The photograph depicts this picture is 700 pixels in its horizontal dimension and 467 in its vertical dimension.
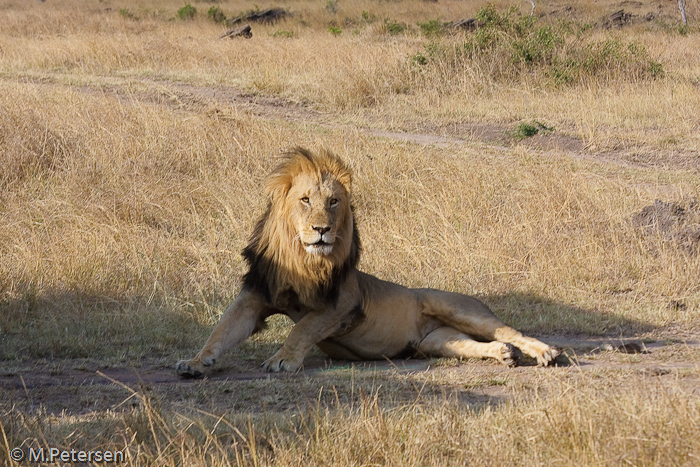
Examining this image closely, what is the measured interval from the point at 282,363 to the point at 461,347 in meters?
1.11

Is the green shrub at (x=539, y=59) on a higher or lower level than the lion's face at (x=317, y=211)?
lower

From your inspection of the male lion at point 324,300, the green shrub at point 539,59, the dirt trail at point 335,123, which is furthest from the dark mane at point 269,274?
the green shrub at point 539,59

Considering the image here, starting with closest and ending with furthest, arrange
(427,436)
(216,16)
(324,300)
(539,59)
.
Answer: (427,436) < (324,300) < (539,59) < (216,16)

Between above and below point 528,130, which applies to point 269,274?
above

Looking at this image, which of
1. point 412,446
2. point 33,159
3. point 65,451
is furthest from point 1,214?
point 412,446

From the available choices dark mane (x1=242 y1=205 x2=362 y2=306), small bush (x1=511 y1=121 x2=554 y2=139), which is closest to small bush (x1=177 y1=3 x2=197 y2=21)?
small bush (x1=511 y1=121 x2=554 y2=139)

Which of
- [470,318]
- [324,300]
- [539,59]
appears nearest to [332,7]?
[539,59]

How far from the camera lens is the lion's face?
473 centimetres

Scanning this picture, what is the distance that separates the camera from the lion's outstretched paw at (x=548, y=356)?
4859 mm

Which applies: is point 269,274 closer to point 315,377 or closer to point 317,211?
point 317,211

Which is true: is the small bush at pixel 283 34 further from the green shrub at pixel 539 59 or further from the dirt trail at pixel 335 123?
the green shrub at pixel 539 59

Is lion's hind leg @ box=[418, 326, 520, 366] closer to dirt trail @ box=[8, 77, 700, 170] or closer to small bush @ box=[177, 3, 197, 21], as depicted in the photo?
dirt trail @ box=[8, 77, 700, 170]

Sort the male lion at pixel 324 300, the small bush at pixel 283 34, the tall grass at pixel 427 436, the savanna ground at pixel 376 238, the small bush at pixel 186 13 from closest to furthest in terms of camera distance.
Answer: the tall grass at pixel 427 436 < the savanna ground at pixel 376 238 < the male lion at pixel 324 300 < the small bush at pixel 283 34 < the small bush at pixel 186 13

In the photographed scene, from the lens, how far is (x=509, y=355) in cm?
493
